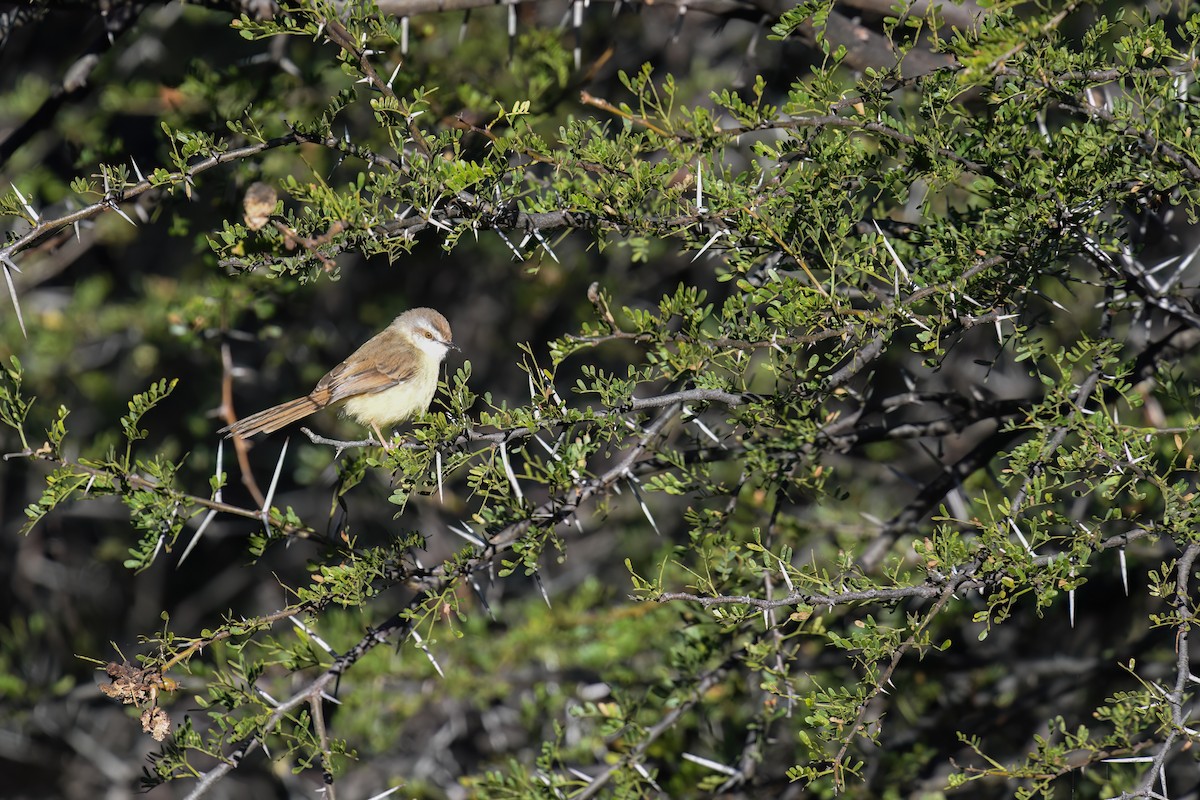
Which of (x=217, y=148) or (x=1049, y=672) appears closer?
(x=217, y=148)

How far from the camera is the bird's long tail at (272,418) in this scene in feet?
15.1

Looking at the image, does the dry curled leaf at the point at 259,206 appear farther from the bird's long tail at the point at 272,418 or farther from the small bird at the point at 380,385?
the small bird at the point at 380,385

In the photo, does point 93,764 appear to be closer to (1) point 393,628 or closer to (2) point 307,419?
(2) point 307,419

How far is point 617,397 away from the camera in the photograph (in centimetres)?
319

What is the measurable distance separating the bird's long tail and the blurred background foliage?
148 millimetres

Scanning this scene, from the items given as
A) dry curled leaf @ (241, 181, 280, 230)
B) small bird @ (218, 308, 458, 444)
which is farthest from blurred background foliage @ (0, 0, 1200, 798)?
small bird @ (218, 308, 458, 444)

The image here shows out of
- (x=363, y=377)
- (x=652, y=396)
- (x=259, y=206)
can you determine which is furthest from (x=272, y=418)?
(x=652, y=396)

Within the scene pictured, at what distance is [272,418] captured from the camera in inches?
190

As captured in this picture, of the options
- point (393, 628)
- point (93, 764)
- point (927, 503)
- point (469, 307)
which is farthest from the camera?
point (469, 307)

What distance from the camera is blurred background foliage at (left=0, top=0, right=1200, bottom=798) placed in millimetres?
3131

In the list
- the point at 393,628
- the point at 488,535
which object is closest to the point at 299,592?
the point at 393,628

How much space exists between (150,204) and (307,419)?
228 centimetres

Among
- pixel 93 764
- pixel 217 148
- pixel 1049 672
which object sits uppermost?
pixel 217 148

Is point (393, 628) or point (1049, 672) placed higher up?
point (393, 628)
